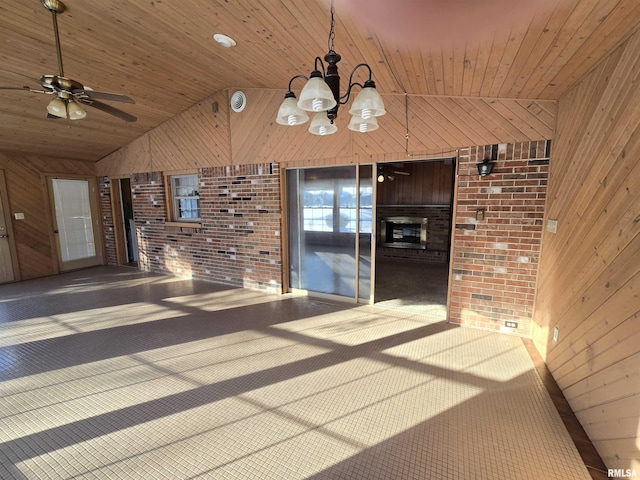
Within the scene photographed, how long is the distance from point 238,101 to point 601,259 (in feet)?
16.0

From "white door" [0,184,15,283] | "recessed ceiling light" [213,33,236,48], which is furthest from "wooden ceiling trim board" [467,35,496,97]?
"white door" [0,184,15,283]

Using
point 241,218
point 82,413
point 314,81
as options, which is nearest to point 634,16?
point 314,81

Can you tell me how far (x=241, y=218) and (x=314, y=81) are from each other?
369cm

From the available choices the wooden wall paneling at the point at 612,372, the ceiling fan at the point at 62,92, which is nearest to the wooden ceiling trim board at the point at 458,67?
the wooden wall paneling at the point at 612,372

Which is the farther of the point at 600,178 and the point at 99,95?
the point at 99,95

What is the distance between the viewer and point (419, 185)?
7027 mm

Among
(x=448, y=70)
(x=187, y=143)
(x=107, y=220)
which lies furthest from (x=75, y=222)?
(x=448, y=70)

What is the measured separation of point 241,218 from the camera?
5.02 meters

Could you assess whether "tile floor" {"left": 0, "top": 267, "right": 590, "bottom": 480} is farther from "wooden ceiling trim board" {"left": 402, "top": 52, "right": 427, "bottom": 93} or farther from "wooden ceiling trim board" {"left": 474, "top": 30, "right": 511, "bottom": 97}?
Answer: "wooden ceiling trim board" {"left": 402, "top": 52, "right": 427, "bottom": 93}

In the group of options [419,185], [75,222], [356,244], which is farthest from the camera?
[419,185]

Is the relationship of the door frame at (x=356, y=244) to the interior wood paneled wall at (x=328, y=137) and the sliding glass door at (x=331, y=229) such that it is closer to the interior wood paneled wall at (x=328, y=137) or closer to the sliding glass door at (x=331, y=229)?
the sliding glass door at (x=331, y=229)

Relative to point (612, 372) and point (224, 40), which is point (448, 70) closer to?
point (224, 40)

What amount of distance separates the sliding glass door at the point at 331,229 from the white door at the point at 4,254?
5.45m

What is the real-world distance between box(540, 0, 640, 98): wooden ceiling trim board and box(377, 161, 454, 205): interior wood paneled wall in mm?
4215
